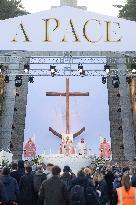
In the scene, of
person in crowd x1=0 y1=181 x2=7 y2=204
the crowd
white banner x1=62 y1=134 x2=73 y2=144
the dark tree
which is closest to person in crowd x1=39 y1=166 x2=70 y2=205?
the crowd

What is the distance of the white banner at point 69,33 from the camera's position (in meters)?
22.1

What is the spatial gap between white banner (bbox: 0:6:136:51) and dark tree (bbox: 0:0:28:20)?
110 feet

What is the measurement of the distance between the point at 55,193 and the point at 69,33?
14317 mm

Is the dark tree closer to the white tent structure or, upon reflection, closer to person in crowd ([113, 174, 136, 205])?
the white tent structure

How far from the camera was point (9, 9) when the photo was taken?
5731cm

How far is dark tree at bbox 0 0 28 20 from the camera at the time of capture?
5605 centimetres

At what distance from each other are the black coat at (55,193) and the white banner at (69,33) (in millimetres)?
13878

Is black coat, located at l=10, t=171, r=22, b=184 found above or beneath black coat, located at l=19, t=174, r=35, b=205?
above

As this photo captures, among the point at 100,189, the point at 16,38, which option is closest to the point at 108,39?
the point at 16,38

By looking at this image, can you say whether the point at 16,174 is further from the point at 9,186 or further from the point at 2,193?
the point at 2,193

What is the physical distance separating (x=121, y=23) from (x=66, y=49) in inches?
106

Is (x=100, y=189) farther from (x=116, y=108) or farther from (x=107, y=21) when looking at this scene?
(x=116, y=108)

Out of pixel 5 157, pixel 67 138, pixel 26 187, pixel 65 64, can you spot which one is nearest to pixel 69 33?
pixel 5 157

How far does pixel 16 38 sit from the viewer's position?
876 inches
